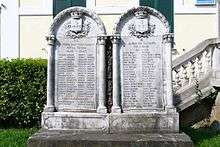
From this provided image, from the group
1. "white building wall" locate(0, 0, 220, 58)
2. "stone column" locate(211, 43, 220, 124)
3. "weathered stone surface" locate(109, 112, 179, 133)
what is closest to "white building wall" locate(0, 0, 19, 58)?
"white building wall" locate(0, 0, 220, 58)

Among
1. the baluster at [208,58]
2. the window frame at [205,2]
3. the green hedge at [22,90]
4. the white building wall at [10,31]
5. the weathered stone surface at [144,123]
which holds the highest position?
the window frame at [205,2]

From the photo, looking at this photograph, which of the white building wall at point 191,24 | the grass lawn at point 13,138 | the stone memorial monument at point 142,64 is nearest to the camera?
the stone memorial monument at point 142,64

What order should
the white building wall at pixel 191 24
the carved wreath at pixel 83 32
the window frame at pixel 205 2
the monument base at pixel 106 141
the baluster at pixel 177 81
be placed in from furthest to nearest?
the white building wall at pixel 191 24, the window frame at pixel 205 2, the baluster at pixel 177 81, the carved wreath at pixel 83 32, the monument base at pixel 106 141

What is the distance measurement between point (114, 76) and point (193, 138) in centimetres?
190

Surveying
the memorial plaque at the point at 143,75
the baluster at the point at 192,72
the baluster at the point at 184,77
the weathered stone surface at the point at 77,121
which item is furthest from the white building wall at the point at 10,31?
the memorial plaque at the point at 143,75

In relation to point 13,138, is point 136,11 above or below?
above

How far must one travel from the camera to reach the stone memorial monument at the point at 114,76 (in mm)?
6844

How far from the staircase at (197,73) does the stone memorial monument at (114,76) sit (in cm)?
209

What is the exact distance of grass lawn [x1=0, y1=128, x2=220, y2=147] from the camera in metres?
7.12

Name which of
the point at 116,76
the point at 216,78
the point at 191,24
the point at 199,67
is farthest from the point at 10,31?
the point at 116,76

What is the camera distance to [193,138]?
24.6ft

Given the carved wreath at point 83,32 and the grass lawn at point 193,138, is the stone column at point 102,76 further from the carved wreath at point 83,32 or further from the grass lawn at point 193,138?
the grass lawn at point 193,138

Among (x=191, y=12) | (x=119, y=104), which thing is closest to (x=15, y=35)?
(x=191, y=12)

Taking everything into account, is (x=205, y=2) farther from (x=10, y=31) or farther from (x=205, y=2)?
(x=10, y=31)
